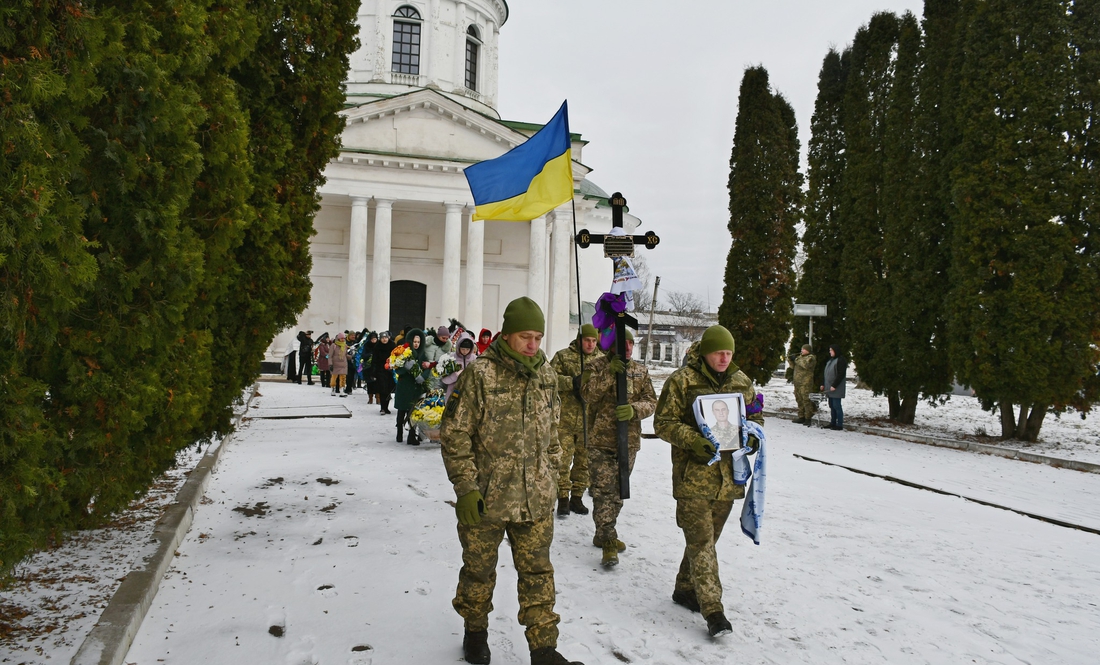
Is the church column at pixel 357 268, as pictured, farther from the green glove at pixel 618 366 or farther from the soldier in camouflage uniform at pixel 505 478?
the soldier in camouflage uniform at pixel 505 478

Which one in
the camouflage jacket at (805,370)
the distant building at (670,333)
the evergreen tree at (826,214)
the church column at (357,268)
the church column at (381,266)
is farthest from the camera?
the distant building at (670,333)

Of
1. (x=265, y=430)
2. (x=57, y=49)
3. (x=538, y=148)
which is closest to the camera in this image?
(x=57, y=49)

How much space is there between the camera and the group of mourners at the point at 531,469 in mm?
3322

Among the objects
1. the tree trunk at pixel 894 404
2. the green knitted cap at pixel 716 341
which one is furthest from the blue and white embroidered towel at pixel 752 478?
the tree trunk at pixel 894 404

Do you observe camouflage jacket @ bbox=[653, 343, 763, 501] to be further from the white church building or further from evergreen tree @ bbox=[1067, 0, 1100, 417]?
the white church building

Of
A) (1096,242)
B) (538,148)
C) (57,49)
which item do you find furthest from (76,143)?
(1096,242)

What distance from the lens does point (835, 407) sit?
14555 mm

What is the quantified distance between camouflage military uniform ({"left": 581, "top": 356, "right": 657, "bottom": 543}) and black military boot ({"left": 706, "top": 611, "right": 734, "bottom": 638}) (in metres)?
1.31

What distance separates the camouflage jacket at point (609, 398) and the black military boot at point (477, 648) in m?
2.14

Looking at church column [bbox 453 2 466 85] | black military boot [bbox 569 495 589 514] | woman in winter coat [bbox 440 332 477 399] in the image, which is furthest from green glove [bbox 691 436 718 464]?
church column [bbox 453 2 466 85]

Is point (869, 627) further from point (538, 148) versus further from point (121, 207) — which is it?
point (121, 207)

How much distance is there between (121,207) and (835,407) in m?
14.0

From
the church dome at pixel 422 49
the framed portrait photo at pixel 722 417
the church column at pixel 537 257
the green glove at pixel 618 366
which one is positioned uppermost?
the church dome at pixel 422 49

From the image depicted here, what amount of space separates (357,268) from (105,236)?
23690mm
